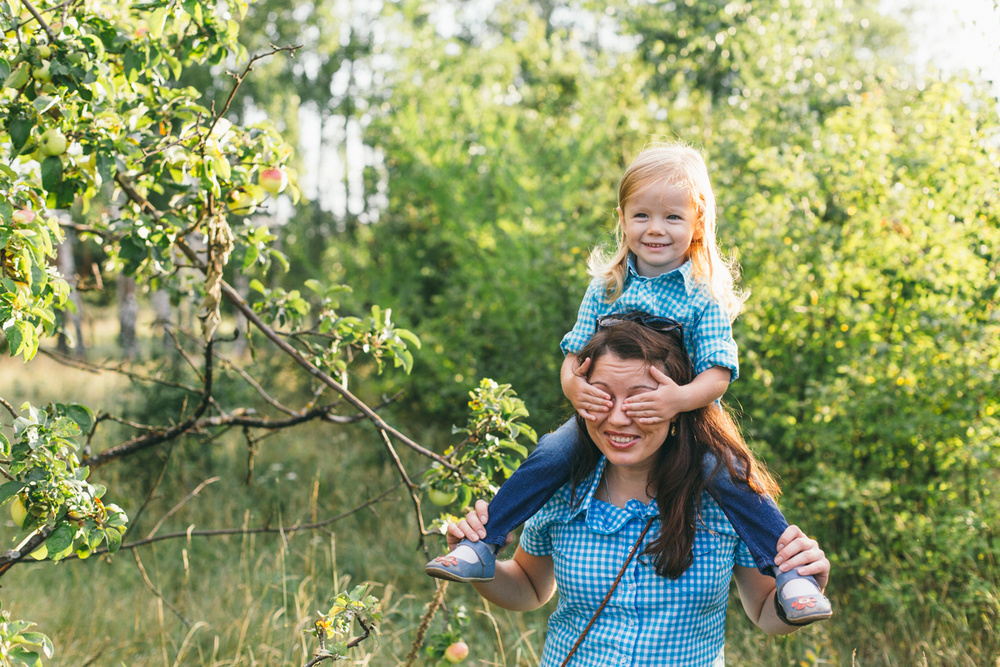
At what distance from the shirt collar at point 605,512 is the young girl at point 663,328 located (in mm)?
92

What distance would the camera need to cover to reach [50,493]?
1578 millimetres

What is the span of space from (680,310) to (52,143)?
151cm

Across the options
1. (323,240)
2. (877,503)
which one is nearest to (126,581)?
(877,503)

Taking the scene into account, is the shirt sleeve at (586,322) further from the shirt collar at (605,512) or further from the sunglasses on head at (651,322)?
the shirt collar at (605,512)

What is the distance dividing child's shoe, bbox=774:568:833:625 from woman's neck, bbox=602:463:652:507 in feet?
1.01

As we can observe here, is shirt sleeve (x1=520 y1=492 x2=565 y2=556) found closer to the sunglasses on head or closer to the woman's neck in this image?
the woman's neck

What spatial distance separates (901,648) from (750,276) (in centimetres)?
192

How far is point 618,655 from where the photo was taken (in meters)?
1.45

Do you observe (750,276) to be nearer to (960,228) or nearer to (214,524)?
(960,228)

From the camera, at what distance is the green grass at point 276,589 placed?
119 inches

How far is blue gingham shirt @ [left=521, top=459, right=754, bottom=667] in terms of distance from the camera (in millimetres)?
1457

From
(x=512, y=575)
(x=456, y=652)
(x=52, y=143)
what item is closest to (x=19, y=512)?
(x=52, y=143)

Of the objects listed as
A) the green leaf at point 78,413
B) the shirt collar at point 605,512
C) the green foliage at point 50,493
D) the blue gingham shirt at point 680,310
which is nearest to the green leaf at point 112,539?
Answer: the green foliage at point 50,493

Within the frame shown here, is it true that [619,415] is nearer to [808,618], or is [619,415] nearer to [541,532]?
[541,532]
